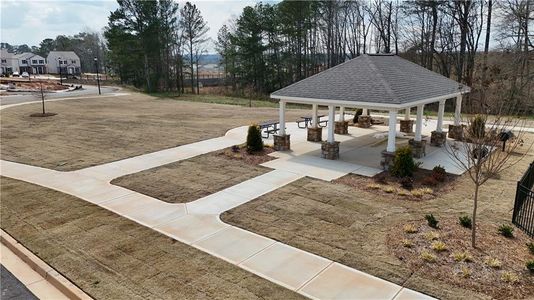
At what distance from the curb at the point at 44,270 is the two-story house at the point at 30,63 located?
110m

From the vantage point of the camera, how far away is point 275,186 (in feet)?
40.1

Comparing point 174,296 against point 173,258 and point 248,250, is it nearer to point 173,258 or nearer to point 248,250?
point 173,258

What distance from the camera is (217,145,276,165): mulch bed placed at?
1550 cm

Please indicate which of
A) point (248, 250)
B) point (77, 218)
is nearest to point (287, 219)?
point (248, 250)

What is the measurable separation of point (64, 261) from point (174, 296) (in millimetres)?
2888

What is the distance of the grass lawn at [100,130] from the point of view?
54.9 feet

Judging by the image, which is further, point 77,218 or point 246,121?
point 246,121

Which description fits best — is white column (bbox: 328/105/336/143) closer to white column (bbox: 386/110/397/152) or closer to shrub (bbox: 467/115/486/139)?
white column (bbox: 386/110/397/152)

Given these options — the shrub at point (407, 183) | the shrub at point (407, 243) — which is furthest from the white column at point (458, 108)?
the shrub at point (407, 243)

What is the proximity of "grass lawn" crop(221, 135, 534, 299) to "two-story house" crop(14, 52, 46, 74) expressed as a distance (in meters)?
112

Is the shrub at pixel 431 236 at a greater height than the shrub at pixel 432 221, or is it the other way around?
the shrub at pixel 432 221

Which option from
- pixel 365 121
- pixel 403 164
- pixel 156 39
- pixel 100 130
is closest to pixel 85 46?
pixel 156 39

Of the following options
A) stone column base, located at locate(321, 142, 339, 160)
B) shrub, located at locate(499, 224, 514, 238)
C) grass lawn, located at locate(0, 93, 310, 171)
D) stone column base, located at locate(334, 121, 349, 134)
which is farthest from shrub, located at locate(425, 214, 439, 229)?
grass lawn, located at locate(0, 93, 310, 171)

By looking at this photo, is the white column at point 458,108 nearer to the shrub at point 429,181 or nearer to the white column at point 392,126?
the white column at point 392,126
